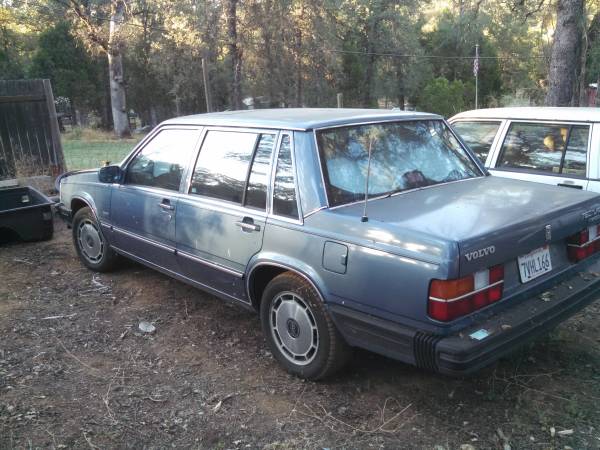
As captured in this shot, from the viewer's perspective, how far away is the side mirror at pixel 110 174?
5.00 m

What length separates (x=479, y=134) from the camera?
5.86m

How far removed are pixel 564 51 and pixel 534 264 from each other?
7854 millimetres

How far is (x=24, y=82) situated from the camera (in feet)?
31.2

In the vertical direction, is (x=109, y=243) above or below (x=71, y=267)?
above

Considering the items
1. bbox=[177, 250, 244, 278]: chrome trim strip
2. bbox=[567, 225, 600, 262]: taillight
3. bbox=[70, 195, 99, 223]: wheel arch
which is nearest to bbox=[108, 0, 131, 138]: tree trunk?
bbox=[70, 195, 99, 223]: wheel arch

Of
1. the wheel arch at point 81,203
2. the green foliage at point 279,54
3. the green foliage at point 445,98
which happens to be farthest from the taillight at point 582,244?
the green foliage at point 445,98

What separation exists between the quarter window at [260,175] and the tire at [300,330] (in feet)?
1.80

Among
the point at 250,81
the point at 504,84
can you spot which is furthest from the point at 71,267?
the point at 504,84

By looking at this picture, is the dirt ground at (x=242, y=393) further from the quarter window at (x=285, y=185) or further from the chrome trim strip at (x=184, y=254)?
the quarter window at (x=285, y=185)

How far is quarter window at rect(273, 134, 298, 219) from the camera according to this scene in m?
3.52

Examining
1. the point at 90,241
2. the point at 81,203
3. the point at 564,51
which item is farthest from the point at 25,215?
the point at 564,51

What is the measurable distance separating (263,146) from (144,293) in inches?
87.7

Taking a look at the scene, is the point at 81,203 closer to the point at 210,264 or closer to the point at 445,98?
the point at 210,264

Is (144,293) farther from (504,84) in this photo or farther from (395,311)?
(504,84)
